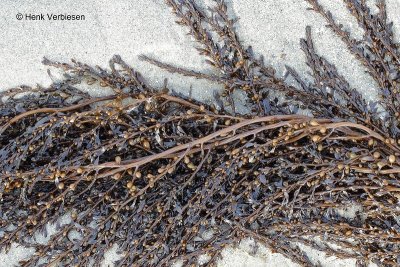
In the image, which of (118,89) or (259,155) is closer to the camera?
(259,155)

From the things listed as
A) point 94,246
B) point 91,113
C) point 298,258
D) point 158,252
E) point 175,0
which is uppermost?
point 175,0

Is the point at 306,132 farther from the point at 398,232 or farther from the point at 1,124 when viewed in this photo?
the point at 1,124

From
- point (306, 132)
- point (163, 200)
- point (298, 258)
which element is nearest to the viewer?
point (306, 132)

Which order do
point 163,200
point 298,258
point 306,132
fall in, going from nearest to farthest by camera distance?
1. point 306,132
2. point 163,200
3. point 298,258

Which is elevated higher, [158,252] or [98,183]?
[98,183]

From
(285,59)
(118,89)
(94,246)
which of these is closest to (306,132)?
(285,59)

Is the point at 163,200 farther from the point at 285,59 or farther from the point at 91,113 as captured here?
the point at 285,59
